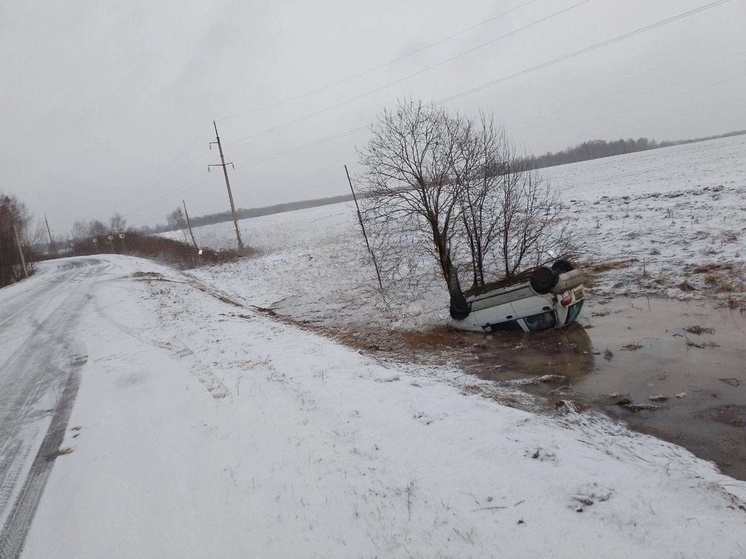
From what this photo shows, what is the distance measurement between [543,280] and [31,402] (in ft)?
32.1

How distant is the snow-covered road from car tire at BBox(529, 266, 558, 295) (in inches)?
110

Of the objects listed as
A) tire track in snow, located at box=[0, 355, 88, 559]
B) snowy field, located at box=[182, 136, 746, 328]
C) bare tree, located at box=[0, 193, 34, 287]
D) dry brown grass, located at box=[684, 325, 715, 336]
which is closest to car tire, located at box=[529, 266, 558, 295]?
dry brown grass, located at box=[684, 325, 715, 336]

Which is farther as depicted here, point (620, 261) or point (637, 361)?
point (620, 261)

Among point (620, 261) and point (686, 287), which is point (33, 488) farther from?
point (620, 261)

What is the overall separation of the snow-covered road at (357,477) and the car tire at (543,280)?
9.20ft

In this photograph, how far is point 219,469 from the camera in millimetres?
4934

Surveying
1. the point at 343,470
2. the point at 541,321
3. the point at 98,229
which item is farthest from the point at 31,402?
the point at 98,229

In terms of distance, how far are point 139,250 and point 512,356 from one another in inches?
1969

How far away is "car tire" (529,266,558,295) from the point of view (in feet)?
29.2

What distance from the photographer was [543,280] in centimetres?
900

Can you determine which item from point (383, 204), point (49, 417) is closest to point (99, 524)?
point (49, 417)

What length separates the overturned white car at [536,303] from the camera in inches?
355

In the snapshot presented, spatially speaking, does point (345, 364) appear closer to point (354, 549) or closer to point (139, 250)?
point (354, 549)

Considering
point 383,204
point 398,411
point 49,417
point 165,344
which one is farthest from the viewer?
point 383,204
